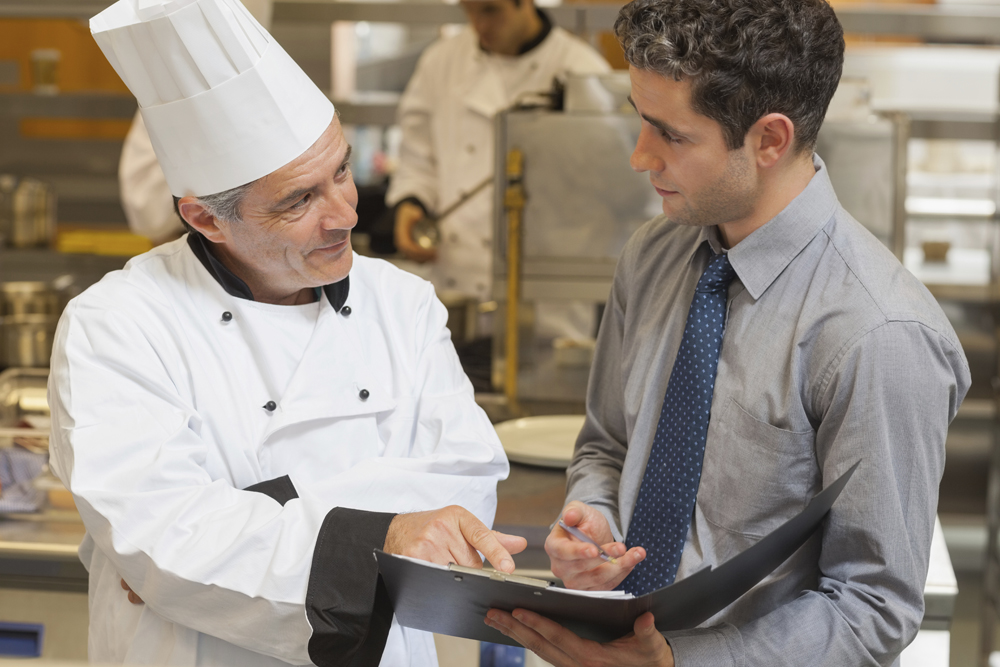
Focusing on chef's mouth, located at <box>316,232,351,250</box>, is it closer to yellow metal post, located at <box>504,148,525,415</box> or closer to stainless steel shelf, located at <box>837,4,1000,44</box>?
yellow metal post, located at <box>504,148,525,415</box>

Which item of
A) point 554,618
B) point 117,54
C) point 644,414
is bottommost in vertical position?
point 554,618

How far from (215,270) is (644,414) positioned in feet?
2.11

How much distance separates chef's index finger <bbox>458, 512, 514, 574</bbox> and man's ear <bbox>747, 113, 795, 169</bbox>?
1.94ft

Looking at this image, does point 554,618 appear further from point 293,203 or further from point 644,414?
point 293,203

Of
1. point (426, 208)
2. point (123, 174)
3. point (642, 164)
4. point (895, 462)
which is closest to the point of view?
point (895, 462)

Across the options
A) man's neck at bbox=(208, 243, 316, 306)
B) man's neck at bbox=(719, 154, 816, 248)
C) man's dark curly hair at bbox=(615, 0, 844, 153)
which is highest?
man's dark curly hair at bbox=(615, 0, 844, 153)

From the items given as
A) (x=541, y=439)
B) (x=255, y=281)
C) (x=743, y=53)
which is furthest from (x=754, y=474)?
(x=541, y=439)

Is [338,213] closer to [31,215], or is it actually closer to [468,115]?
[468,115]

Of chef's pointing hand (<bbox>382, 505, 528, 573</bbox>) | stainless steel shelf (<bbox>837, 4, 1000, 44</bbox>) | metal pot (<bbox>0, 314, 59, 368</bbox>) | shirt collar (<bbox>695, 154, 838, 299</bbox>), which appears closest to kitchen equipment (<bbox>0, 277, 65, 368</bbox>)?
metal pot (<bbox>0, 314, 59, 368</bbox>)

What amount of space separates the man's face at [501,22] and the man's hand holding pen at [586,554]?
8.38 feet

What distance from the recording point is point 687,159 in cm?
131

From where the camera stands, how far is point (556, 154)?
2.46 m

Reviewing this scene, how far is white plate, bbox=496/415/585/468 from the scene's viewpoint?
2.04m

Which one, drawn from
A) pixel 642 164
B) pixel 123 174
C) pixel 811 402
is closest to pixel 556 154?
pixel 642 164
